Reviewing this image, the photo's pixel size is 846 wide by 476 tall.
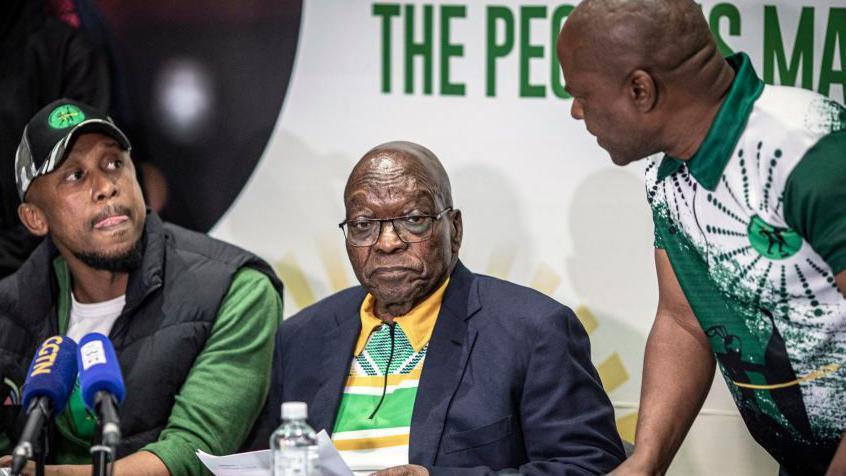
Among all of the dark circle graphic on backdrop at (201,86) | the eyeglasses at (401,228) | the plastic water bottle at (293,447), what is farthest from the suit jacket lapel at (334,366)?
the dark circle graphic on backdrop at (201,86)

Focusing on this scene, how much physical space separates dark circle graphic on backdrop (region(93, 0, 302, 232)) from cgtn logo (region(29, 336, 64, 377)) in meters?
1.90

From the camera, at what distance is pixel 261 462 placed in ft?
8.18

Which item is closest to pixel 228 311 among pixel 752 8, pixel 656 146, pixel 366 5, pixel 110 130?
pixel 110 130

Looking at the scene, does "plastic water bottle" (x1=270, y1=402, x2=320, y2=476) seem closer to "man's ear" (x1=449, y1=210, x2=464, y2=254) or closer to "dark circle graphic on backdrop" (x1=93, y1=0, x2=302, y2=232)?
"man's ear" (x1=449, y1=210, x2=464, y2=254)

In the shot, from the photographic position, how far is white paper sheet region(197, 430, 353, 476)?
2.46 metres

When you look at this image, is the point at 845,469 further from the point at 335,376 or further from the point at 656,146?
the point at 335,376

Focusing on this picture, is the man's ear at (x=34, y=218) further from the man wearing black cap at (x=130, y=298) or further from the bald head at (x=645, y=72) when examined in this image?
the bald head at (x=645, y=72)

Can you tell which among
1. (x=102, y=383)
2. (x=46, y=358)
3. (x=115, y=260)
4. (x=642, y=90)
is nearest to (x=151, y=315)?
(x=115, y=260)

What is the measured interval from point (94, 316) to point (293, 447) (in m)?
1.52

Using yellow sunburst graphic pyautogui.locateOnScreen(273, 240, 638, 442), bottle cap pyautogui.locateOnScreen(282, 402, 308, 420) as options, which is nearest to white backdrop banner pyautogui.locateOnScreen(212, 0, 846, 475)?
yellow sunburst graphic pyautogui.locateOnScreen(273, 240, 638, 442)

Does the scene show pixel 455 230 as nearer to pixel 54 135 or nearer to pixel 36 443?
pixel 54 135

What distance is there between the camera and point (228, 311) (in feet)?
11.3

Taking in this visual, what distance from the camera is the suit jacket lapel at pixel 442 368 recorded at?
2879mm

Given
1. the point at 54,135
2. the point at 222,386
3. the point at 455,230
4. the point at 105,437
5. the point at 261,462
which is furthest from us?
the point at 54,135
